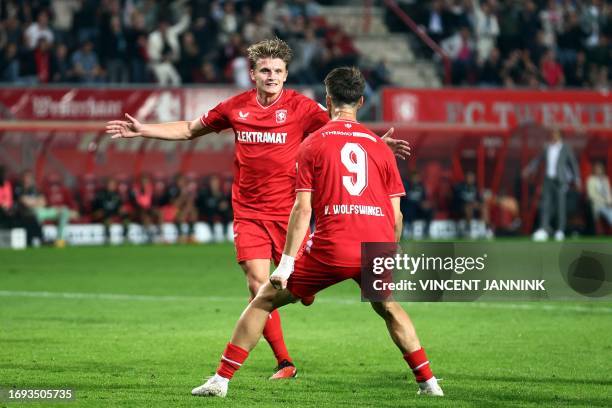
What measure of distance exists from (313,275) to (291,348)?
3.20 metres

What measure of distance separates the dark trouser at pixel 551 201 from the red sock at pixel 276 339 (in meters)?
19.0

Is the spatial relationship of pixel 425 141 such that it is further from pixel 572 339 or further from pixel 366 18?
pixel 572 339

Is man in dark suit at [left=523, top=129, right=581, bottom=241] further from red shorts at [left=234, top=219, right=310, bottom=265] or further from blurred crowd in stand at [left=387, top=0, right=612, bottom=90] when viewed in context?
red shorts at [left=234, top=219, right=310, bottom=265]

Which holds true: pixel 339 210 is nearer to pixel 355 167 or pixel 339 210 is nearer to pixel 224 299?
pixel 355 167

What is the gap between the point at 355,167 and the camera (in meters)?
7.97

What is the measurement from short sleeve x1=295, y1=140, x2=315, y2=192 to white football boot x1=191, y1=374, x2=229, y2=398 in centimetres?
129

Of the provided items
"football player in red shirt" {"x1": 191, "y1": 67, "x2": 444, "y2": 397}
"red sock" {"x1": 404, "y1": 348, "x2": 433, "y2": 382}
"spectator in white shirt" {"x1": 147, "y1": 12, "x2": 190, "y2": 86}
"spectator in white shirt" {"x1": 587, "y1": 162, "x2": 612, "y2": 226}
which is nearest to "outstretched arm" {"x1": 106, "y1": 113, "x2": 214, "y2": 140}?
"football player in red shirt" {"x1": 191, "y1": 67, "x2": 444, "y2": 397}

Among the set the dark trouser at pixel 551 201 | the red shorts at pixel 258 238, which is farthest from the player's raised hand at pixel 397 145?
the dark trouser at pixel 551 201

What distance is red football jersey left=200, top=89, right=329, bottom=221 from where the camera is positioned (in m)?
9.55

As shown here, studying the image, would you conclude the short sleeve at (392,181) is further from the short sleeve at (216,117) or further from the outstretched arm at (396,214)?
the short sleeve at (216,117)

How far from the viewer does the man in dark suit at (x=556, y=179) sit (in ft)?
90.6

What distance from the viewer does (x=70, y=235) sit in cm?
2752

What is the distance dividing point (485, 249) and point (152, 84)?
70.2 feet

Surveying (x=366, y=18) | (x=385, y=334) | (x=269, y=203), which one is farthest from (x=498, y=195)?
(x=269, y=203)
